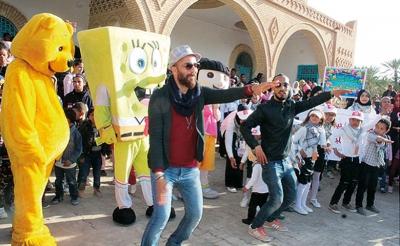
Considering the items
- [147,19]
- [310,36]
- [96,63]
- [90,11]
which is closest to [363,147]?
[96,63]

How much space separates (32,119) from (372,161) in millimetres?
4697

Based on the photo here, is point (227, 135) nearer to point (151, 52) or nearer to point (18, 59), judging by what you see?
point (151, 52)

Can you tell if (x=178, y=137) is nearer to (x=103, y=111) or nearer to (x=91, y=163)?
(x=103, y=111)

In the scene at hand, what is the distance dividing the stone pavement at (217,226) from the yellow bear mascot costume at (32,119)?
0.62m

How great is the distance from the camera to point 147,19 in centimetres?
789

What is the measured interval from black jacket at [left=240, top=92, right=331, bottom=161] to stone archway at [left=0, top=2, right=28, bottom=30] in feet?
26.9

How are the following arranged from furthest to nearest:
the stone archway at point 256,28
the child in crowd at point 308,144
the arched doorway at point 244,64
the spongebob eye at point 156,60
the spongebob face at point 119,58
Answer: the arched doorway at point 244,64 < the stone archway at point 256,28 < the child in crowd at point 308,144 < the spongebob eye at point 156,60 < the spongebob face at point 119,58

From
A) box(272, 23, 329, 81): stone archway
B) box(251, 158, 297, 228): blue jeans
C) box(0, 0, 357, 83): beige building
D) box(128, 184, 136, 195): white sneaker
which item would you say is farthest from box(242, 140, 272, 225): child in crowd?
box(272, 23, 329, 81): stone archway

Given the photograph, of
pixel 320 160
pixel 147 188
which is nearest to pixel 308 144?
pixel 320 160

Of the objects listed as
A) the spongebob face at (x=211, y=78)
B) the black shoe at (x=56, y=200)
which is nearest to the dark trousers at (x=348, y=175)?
the spongebob face at (x=211, y=78)

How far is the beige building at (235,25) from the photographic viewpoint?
28.0 feet

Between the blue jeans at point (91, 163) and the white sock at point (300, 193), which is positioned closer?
the blue jeans at point (91, 163)

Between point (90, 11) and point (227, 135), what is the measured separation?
7.90 meters

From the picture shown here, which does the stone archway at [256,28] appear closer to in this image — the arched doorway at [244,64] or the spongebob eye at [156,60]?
the arched doorway at [244,64]
